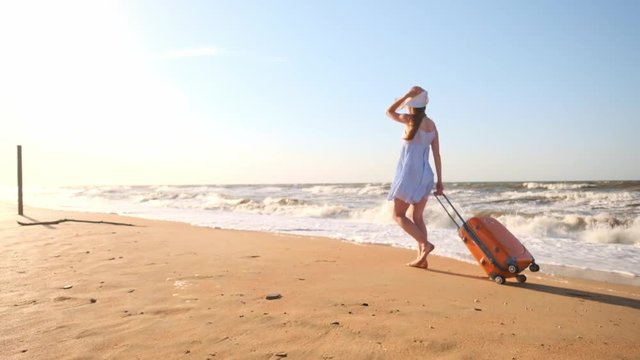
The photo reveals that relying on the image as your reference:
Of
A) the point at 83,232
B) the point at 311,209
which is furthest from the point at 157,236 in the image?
the point at 311,209

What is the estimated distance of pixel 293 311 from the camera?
2.87 metres

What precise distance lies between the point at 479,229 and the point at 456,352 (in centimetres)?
220

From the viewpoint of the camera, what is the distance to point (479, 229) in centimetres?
423

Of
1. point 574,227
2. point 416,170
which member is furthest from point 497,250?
point 574,227

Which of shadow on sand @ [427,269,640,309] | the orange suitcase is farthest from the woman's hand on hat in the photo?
shadow on sand @ [427,269,640,309]

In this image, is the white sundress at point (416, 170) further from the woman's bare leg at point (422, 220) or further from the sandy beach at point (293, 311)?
the sandy beach at point (293, 311)

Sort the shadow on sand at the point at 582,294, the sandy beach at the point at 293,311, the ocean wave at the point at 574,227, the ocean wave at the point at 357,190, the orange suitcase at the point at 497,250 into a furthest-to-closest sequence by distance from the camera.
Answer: the ocean wave at the point at 357,190 → the ocean wave at the point at 574,227 → the orange suitcase at the point at 497,250 → the shadow on sand at the point at 582,294 → the sandy beach at the point at 293,311

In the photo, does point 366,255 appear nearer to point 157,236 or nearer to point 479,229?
point 479,229

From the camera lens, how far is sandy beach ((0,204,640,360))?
2.26 m

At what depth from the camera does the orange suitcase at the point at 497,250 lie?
12.7 ft

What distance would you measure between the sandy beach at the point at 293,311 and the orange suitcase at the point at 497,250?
0.13 m

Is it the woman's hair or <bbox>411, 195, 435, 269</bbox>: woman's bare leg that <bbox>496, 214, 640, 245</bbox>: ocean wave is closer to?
<bbox>411, 195, 435, 269</bbox>: woman's bare leg

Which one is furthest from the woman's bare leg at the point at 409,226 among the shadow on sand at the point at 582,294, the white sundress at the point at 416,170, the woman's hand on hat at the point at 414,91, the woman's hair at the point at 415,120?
the woman's hand on hat at the point at 414,91

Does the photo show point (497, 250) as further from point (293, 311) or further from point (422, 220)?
point (293, 311)
